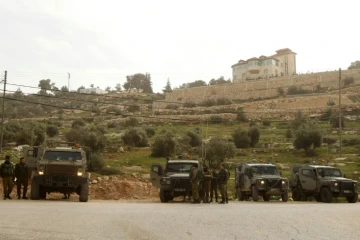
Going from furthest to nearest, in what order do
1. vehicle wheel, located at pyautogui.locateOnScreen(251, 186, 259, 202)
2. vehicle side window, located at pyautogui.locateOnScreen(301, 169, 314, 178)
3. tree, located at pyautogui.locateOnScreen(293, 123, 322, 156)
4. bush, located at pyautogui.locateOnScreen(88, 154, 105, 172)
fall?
tree, located at pyautogui.locateOnScreen(293, 123, 322, 156)
bush, located at pyautogui.locateOnScreen(88, 154, 105, 172)
vehicle side window, located at pyautogui.locateOnScreen(301, 169, 314, 178)
vehicle wheel, located at pyautogui.locateOnScreen(251, 186, 259, 202)

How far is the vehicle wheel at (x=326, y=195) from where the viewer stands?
77.8ft

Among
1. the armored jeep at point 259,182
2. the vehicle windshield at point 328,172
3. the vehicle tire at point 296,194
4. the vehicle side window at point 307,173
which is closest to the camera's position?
the armored jeep at point 259,182

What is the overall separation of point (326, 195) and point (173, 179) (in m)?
8.36

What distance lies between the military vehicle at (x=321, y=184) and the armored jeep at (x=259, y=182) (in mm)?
2078

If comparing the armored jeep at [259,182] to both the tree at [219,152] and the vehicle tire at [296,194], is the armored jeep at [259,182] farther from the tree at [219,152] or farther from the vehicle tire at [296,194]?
the tree at [219,152]

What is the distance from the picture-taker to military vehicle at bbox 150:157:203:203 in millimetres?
21438

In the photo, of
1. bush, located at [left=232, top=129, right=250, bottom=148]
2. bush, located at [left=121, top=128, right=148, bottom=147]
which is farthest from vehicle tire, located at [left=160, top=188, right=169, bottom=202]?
bush, located at [left=232, top=129, right=250, bottom=148]

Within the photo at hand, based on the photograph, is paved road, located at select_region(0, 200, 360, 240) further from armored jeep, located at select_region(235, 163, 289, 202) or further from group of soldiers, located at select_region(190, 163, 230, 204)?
armored jeep, located at select_region(235, 163, 289, 202)

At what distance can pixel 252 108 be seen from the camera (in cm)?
9394

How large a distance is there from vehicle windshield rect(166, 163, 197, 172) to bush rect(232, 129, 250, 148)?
1433 inches

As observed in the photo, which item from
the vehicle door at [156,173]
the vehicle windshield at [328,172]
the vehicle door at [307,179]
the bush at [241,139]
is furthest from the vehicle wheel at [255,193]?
the bush at [241,139]

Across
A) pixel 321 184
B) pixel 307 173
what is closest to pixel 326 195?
pixel 321 184

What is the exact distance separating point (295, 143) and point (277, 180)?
99.6 ft

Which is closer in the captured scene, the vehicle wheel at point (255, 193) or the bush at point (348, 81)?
the vehicle wheel at point (255, 193)
